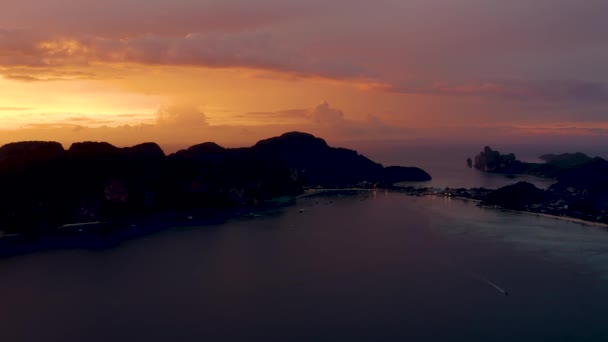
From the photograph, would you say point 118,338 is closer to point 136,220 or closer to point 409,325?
point 409,325

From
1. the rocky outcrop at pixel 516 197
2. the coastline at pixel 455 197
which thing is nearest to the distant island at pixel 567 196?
the rocky outcrop at pixel 516 197

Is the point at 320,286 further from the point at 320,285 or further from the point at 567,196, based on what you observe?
the point at 567,196

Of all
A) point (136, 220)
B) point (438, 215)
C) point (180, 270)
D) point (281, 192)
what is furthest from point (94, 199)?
point (438, 215)

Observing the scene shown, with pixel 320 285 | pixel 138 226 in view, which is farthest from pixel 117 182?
pixel 320 285

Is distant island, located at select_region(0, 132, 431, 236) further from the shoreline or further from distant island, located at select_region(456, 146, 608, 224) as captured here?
distant island, located at select_region(456, 146, 608, 224)

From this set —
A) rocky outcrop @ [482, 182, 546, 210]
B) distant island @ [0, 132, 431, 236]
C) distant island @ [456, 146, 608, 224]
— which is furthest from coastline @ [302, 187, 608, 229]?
distant island @ [0, 132, 431, 236]

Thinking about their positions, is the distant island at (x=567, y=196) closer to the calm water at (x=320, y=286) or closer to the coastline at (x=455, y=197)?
the coastline at (x=455, y=197)
